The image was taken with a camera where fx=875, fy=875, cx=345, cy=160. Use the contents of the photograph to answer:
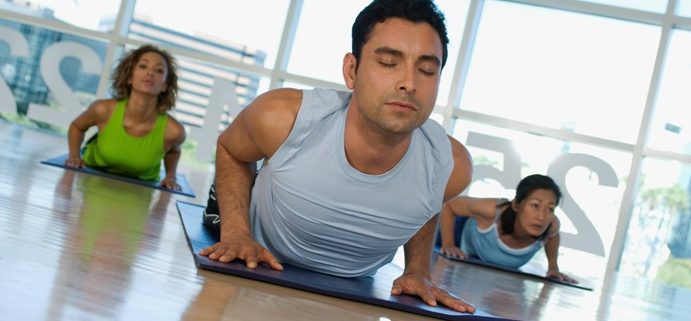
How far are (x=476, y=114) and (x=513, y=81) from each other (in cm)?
40

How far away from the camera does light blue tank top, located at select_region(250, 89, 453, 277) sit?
6.21 ft

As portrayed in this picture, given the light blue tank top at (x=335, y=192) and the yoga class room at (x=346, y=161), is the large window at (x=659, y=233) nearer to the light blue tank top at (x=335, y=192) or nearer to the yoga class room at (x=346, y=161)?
the yoga class room at (x=346, y=161)

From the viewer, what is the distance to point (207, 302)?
1.39m

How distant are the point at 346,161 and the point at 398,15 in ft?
1.08

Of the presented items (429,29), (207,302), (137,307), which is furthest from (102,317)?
(429,29)

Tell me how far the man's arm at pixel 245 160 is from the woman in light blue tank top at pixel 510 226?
1963mm

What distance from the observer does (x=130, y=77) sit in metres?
4.27

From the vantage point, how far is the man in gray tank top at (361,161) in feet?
5.88

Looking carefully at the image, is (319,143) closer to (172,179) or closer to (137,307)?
(137,307)

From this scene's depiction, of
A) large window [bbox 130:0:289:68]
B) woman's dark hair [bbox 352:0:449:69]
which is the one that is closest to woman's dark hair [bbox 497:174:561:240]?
woman's dark hair [bbox 352:0:449:69]

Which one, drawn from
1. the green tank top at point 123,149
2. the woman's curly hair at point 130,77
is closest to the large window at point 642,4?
the woman's curly hair at point 130,77

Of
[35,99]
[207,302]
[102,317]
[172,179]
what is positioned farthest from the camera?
[35,99]

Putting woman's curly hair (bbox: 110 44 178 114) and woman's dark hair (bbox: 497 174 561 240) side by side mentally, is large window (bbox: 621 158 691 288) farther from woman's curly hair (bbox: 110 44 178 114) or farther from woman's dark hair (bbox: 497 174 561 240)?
woman's curly hair (bbox: 110 44 178 114)

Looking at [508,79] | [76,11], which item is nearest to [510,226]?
[508,79]
